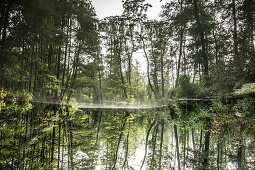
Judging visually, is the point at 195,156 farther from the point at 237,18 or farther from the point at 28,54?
the point at 237,18

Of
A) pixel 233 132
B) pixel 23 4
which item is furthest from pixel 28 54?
pixel 233 132

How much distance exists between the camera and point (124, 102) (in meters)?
15.0

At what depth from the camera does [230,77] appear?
271 inches

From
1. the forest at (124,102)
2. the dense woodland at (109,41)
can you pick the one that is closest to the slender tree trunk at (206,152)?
the forest at (124,102)

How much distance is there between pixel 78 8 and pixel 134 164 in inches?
507

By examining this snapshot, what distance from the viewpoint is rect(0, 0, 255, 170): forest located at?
185 cm

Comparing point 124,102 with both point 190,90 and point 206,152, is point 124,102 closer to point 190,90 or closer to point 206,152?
point 190,90

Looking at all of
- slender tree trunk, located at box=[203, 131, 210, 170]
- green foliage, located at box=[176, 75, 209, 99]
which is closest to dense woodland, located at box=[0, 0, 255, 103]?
green foliage, located at box=[176, 75, 209, 99]

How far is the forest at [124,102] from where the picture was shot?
1.85 metres

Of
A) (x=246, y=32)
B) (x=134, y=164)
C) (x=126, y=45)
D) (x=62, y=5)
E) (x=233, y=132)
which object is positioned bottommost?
(x=134, y=164)

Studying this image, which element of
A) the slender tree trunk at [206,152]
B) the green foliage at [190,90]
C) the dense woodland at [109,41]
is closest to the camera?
the slender tree trunk at [206,152]

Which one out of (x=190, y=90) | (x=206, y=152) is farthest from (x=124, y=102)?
(x=206, y=152)

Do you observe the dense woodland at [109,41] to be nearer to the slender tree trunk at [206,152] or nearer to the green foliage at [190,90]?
the green foliage at [190,90]

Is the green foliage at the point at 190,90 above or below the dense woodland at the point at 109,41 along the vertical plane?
below
